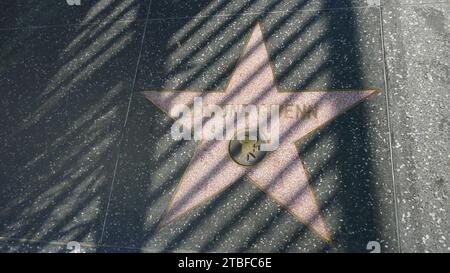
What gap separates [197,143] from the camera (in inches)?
126

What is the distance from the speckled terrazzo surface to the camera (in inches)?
112

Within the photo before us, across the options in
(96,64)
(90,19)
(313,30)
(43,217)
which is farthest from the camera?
(90,19)

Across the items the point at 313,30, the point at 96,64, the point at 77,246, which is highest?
the point at 313,30

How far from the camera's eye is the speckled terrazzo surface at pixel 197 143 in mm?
2848

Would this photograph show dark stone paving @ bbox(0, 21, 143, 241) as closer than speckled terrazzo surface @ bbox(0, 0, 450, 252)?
No

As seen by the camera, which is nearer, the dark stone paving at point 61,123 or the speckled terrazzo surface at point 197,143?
the speckled terrazzo surface at point 197,143

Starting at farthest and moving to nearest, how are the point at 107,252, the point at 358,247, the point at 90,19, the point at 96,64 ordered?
1. the point at 90,19
2. the point at 96,64
3. the point at 107,252
4. the point at 358,247

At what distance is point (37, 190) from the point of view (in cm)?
328

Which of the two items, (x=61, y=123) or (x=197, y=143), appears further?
(x=61, y=123)

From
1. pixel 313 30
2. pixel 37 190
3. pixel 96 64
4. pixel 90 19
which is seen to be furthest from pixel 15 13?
pixel 313 30

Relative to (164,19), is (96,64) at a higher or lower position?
→ lower
